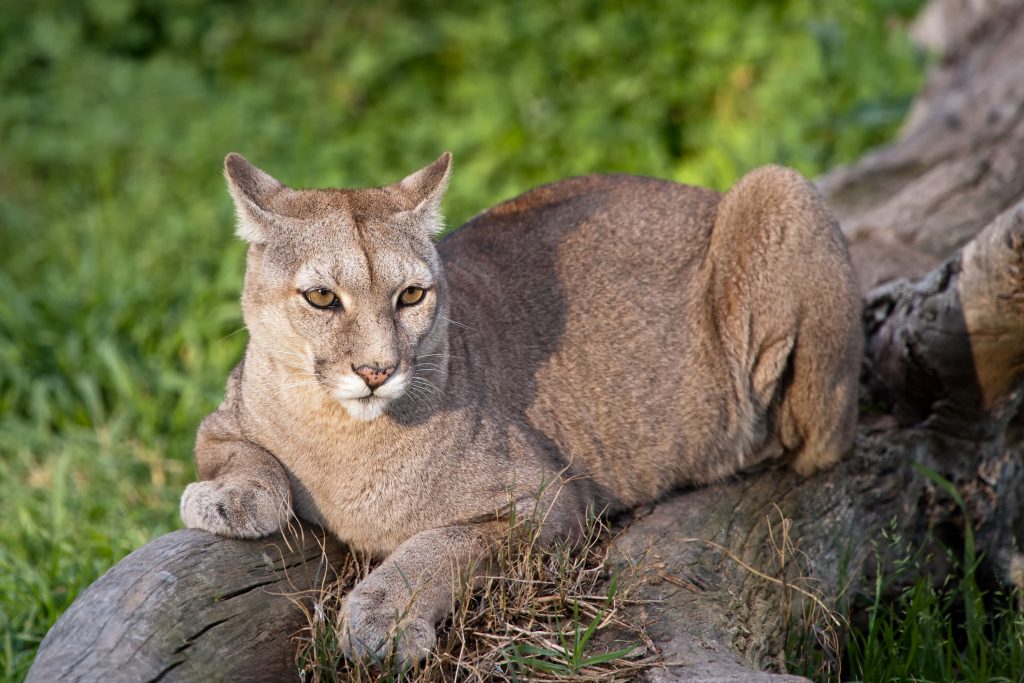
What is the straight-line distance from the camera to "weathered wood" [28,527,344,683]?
154 inches

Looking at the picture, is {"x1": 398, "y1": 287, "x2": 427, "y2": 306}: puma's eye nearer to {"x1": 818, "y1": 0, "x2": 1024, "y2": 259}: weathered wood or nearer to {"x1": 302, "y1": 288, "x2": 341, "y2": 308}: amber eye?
{"x1": 302, "y1": 288, "x2": 341, "y2": 308}: amber eye

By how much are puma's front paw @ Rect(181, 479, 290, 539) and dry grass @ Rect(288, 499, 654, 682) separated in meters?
0.33

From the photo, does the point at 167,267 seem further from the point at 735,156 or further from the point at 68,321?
A: the point at 735,156

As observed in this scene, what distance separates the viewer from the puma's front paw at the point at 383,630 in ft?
13.6

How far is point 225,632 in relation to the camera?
4.20 meters

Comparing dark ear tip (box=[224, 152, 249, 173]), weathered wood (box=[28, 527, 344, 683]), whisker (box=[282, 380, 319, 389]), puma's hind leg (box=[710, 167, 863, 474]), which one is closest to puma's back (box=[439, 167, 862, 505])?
puma's hind leg (box=[710, 167, 863, 474])

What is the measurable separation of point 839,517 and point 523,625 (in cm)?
179

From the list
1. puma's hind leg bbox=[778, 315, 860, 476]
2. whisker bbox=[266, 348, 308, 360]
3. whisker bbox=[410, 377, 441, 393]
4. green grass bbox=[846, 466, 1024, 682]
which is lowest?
green grass bbox=[846, 466, 1024, 682]

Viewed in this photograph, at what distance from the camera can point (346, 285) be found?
171 inches

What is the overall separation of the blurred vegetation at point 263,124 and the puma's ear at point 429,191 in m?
2.95

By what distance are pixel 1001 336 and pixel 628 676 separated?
252 cm

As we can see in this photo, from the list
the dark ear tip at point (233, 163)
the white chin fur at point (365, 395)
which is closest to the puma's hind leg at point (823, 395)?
the white chin fur at point (365, 395)

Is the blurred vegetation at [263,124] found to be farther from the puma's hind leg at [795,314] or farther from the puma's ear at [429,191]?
the puma's hind leg at [795,314]

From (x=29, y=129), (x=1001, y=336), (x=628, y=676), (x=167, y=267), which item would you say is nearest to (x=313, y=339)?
(x=628, y=676)
